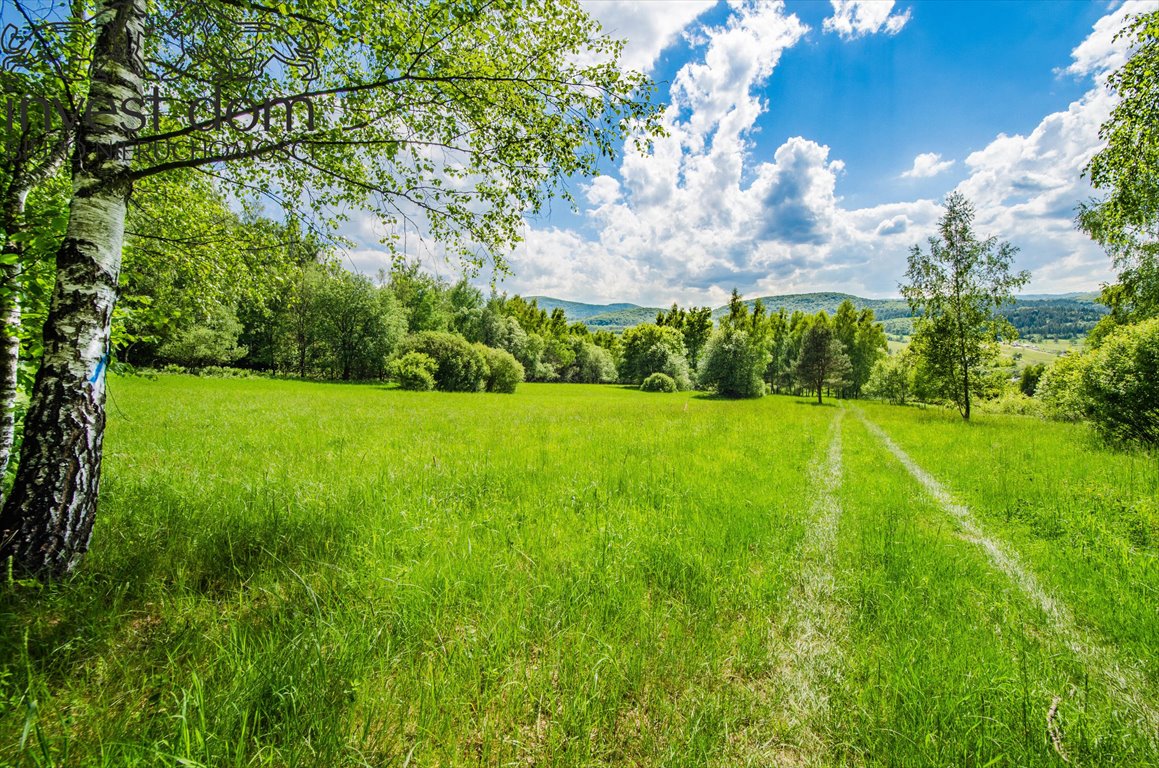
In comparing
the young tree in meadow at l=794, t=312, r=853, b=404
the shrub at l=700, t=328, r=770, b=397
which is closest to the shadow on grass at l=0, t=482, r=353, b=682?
the shrub at l=700, t=328, r=770, b=397

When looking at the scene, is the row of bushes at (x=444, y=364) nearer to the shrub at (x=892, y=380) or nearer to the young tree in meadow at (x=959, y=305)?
the young tree in meadow at (x=959, y=305)

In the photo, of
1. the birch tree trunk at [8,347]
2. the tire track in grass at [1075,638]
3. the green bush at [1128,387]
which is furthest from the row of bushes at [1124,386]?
the birch tree trunk at [8,347]

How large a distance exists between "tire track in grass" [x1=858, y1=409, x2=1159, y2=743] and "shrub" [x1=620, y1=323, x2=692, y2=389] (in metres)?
60.9

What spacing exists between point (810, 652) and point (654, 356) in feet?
228

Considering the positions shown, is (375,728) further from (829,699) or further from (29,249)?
(29,249)

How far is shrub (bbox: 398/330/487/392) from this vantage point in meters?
38.2

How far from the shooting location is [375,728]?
6.86 ft

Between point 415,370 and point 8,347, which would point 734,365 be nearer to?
point 415,370

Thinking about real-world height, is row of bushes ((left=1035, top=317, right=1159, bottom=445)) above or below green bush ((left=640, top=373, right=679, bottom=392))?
above

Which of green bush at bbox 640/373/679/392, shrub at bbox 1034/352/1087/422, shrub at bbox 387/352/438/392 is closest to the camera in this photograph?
shrub at bbox 1034/352/1087/422

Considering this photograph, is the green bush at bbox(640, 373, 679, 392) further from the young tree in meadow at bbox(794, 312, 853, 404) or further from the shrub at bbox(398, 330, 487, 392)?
the shrub at bbox(398, 330, 487, 392)

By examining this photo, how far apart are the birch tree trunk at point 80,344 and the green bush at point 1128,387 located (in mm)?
19252

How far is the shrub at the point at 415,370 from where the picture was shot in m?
36.0

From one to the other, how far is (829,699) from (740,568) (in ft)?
5.24
